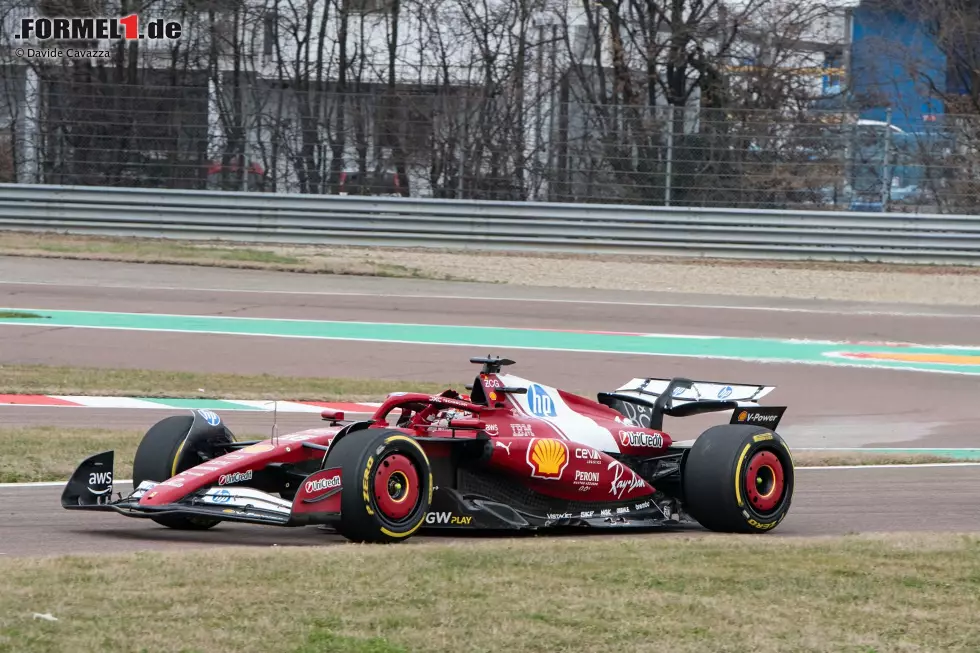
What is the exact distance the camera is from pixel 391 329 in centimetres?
1831

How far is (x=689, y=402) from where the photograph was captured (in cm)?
874

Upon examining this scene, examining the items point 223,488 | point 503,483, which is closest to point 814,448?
point 503,483

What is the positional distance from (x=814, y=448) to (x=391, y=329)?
7.41m

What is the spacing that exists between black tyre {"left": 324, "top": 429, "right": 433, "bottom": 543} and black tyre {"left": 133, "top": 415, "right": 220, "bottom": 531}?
106 centimetres

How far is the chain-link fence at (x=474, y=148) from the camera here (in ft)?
81.3

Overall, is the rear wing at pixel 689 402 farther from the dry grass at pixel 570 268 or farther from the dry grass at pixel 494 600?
the dry grass at pixel 570 268

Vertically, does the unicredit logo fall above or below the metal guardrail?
below

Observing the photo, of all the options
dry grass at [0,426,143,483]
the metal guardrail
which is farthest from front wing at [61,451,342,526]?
the metal guardrail

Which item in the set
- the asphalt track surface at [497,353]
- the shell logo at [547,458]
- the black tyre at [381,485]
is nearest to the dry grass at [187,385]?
the asphalt track surface at [497,353]

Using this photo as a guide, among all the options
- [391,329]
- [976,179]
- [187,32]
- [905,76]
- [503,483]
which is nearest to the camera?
[503,483]

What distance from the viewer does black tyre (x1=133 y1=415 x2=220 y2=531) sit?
7719 mm

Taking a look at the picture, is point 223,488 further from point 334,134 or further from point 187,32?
point 187,32

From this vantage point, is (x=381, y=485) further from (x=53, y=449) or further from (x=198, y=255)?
(x=198, y=255)

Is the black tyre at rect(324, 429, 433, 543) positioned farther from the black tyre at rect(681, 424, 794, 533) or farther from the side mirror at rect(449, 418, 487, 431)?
the black tyre at rect(681, 424, 794, 533)
